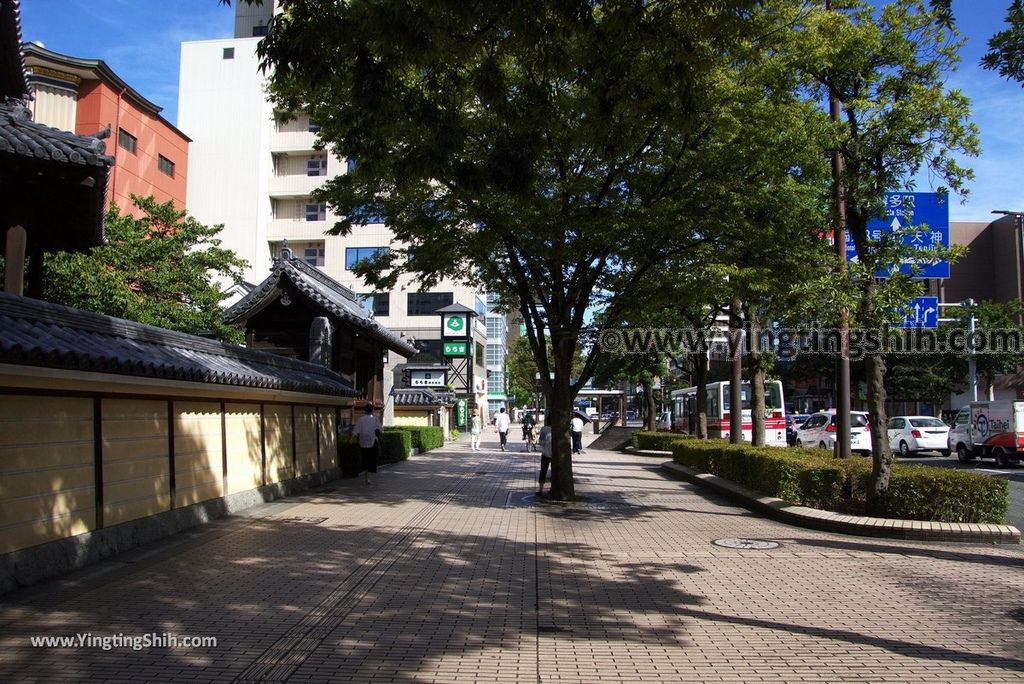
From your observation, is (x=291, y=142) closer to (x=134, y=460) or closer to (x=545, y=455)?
(x=545, y=455)

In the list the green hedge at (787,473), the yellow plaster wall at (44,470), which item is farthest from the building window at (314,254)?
the yellow plaster wall at (44,470)

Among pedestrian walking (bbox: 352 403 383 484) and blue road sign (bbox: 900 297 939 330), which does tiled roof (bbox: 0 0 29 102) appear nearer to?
pedestrian walking (bbox: 352 403 383 484)

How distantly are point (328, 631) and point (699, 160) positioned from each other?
31.7ft

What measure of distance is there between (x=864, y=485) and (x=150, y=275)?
15803 millimetres

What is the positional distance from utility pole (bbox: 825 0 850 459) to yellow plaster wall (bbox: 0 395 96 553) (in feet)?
34.6

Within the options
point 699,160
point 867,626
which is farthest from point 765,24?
point 867,626

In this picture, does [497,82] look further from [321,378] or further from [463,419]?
[463,419]

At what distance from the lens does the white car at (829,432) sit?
92.1 feet

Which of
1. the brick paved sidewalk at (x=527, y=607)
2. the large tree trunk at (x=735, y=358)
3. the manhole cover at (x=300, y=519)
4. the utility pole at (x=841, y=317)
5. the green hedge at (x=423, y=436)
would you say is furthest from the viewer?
the green hedge at (x=423, y=436)

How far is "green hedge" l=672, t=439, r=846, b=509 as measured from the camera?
11.9 m

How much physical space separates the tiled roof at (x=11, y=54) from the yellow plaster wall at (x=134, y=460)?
15.8 ft

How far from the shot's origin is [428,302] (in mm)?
53344

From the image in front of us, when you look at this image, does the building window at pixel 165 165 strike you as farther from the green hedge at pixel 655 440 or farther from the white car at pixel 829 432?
the white car at pixel 829 432

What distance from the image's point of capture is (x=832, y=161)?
43.8 feet
